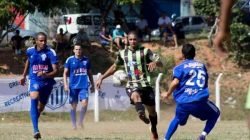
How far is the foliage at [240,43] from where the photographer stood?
1147 inches

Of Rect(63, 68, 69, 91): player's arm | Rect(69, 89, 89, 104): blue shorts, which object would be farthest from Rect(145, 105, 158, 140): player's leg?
Rect(69, 89, 89, 104): blue shorts

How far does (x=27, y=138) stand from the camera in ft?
41.9

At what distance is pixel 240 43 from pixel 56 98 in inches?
426

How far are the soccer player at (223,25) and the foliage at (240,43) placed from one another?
971 inches

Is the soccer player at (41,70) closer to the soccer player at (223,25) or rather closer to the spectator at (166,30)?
the soccer player at (223,25)

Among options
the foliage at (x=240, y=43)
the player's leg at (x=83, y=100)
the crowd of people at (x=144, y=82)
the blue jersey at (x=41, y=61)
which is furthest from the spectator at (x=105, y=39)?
the blue jersey at (x=41, y=61)

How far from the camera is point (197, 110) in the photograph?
11.1 meters

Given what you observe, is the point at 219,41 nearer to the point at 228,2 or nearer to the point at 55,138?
the point at 228,2

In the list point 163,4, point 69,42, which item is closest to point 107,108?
point 69,42

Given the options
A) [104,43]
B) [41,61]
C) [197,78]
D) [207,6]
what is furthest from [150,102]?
[104,43]

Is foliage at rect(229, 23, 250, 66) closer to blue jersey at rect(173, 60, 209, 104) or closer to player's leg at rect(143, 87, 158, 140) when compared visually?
player's leg at rect(143, 87, 158, 140)

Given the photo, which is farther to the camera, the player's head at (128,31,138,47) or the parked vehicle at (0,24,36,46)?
the parked vehicle at (0,24,36,46)

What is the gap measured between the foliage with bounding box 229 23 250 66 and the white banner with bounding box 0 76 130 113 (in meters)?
8.44

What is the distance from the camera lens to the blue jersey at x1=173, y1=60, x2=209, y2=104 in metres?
11.0
